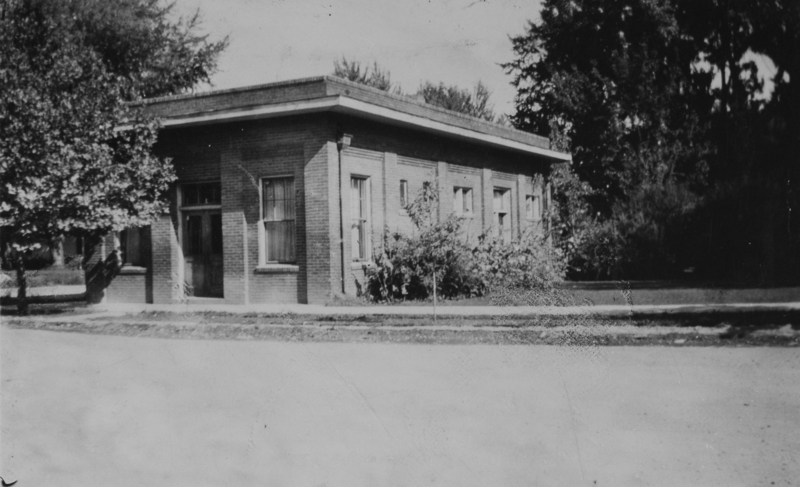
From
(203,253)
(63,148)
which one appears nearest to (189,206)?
(203,253)

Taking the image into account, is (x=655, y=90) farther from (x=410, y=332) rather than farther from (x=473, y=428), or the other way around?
(x=473, y=428)

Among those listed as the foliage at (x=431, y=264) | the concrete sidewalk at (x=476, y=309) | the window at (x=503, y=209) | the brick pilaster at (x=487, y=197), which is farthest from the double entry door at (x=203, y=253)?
the window at (x=503, y=209)

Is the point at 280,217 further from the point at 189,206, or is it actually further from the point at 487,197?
the point at 487,197

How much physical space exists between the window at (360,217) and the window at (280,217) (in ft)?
5.06

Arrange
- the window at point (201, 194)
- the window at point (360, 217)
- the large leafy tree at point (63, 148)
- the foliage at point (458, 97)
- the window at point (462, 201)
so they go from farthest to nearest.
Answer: the foliage at point (458, 97) → the window at point (462, 201) → the window at point (201, 194) → the window at point (360, 217) → the large leafy tree at point (63, 148)

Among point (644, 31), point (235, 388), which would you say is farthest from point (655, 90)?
point (235, 388)

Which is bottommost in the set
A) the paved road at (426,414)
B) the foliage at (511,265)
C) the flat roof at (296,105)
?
the paved road at (426,414)

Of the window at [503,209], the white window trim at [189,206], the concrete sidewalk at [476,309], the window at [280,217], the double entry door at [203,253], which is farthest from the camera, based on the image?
the window at [503,209]

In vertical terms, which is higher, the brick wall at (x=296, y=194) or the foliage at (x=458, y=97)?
the foliage at (x=458, y=97)

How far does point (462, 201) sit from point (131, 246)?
9925 millimetres

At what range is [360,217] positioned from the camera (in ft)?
57.8

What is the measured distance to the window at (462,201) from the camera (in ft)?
71.4

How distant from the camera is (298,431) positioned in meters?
5.85

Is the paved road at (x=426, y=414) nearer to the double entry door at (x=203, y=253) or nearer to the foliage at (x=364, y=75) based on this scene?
the double entry door at (x=203, y=253)
